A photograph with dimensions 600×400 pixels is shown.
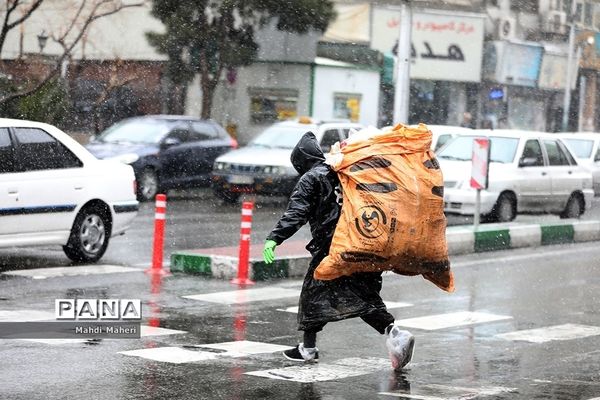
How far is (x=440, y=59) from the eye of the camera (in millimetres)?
45719

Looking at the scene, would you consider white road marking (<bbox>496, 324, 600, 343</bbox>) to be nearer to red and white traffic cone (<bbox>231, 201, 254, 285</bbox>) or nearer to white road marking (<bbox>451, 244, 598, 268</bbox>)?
red and white traffic cone (<bbox>231, 201, 254, 285</bbox>)

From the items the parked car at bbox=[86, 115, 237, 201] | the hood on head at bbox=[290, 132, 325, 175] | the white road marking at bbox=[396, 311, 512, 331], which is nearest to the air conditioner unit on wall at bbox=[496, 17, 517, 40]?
the parked car at bbox=[86, 115, 237, 201]

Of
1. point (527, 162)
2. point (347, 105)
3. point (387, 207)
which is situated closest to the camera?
point (387, 207)

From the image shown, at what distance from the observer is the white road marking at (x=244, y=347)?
909cm

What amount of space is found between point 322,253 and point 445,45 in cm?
3768

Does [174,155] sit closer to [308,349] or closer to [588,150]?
[588,150]

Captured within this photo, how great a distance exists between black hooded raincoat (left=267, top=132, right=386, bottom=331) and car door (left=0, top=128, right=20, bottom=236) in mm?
5086

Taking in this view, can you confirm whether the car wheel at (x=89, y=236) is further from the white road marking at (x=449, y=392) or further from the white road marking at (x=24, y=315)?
the white road marking at (x=449, y=392)

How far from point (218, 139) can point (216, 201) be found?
1582 millimetres

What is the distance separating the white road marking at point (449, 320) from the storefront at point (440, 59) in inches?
1299

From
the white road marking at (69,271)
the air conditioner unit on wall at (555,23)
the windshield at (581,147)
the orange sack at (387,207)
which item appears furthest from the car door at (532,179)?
the air conditioner unit on wall at (555,23)

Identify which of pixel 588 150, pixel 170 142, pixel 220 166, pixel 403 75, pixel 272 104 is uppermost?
pixel 403 75

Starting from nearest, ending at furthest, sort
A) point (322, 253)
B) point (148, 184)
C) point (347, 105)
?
point (322, 253)
point (148, 184)
point (347, 105)

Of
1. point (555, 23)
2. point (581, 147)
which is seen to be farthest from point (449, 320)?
point (555, 23)
